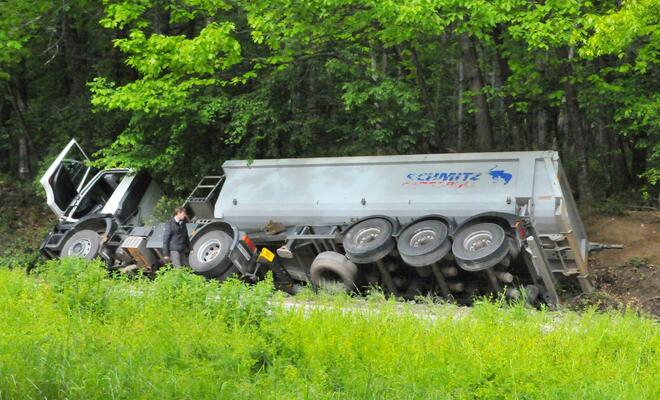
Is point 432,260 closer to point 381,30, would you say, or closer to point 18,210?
point 381,30

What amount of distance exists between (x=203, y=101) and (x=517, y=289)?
8.57 m

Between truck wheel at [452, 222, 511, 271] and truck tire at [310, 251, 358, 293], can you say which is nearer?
truck wheel at [452, 222, 511, 271]

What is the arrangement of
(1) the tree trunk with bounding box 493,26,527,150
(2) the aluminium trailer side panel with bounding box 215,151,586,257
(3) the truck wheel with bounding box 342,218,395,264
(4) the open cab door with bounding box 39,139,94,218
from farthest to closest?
1. (1) the tree trunk with bounding box 493,26,527,150
2. (4) the open cab door with bounding box 39,139,94,218
3. (2) the aluminium trailer side panel with bounding box 215,151,586,257
4. (3) the truck wheel with bounding box 342,218,395,264

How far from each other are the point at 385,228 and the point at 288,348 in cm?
544

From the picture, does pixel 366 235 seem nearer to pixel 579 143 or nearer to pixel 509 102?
pixel 509 102

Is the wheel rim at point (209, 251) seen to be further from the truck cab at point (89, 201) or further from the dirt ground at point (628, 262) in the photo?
the dirt ground at point (628, 262)

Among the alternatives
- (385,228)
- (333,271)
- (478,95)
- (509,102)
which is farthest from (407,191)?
(509,102)

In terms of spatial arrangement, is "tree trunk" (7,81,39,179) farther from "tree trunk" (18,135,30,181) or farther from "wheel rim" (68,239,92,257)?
"wheel rim" (68,239,92,257)

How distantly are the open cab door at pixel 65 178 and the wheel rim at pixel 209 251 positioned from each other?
3890 millimetres

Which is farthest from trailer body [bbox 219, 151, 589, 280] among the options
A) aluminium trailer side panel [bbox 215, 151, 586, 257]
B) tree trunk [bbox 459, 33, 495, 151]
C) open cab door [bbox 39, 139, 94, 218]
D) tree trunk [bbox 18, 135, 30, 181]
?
tree trunk [bbox 18, 135, 30, 181]

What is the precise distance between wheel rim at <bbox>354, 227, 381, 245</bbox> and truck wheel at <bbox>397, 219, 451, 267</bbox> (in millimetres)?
459

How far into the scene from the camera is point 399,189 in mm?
12891

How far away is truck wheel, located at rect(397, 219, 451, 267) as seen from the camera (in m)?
11.2

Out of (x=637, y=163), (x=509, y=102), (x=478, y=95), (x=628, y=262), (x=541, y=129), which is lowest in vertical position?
(x=637, y=163)
